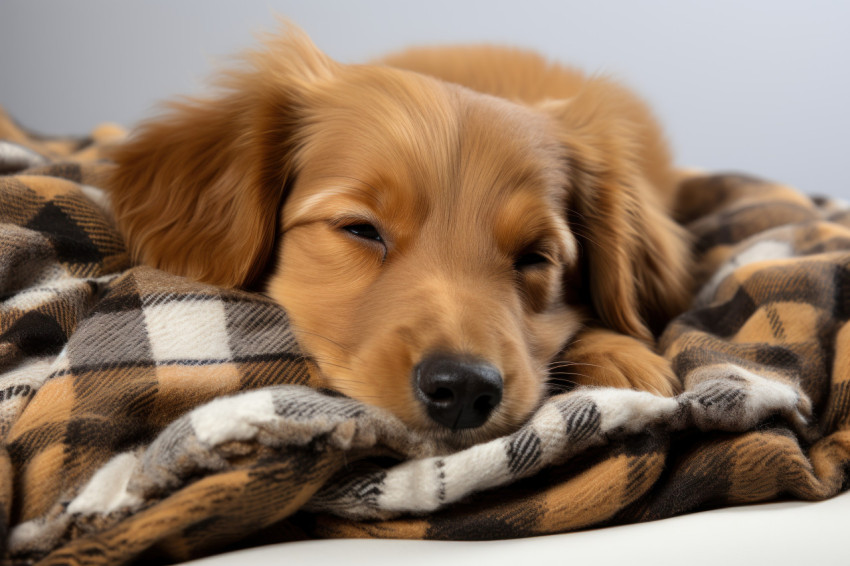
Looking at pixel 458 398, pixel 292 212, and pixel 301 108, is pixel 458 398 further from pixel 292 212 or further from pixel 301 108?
pixel 301 108

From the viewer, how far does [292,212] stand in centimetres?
184

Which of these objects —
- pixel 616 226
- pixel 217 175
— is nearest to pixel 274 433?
pixel 217 175

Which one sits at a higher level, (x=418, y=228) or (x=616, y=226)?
(x=418, y=228)

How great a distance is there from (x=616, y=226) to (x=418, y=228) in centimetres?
74

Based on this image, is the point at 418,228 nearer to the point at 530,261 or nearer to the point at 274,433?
the point at 530,261

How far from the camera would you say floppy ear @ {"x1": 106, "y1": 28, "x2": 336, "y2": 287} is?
1.84 m

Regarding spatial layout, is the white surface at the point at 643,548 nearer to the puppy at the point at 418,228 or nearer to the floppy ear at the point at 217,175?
the puppy at the point at 418,228

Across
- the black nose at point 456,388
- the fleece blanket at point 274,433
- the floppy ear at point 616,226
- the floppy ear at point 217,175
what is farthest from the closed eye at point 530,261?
the floppy ear at point 217,175

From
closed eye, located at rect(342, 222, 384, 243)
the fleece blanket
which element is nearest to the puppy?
closed eye, located at rect(342, 222, 384, 243)

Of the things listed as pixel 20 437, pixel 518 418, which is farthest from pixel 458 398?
pixel 20 437

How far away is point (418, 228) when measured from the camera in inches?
64.7

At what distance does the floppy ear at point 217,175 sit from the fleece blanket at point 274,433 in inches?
5.7

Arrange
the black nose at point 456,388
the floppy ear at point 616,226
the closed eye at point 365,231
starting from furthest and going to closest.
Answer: the floppy ear at point 616,226 < the closed eye at point 365,231 < the black nose at point 456,388

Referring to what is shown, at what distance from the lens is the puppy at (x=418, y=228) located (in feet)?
4.72
